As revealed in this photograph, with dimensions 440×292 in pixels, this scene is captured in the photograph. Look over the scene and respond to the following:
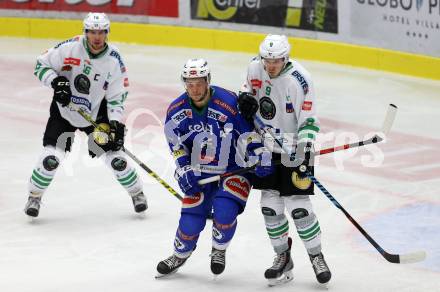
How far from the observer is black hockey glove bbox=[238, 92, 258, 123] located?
18.8 feet

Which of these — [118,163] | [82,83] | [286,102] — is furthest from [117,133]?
[286,102]

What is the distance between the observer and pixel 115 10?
44.7 ft

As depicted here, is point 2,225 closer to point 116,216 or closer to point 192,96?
point 116,216

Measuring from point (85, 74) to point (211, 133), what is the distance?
1.66 metres

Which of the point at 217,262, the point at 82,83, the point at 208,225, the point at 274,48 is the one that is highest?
the point at 274,48

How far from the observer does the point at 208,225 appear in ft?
23.8

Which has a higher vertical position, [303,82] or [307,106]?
[303,82]

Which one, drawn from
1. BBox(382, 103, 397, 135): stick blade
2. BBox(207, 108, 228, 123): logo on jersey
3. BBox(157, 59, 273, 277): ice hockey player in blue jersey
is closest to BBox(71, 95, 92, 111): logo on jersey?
BBox(157, 59, 273, 277): ice hockey player in blue jersey

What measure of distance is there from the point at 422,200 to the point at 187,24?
6.11 metres

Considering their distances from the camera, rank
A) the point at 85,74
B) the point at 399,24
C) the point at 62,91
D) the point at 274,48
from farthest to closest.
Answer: the point at 399,24, the point at 85,74, the point at 62,91, the point at 274,48

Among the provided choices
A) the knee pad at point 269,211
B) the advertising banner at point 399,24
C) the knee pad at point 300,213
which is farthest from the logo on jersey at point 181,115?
the advertising banner at point 399,24

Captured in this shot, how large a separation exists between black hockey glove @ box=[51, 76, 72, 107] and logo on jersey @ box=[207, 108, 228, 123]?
1479 mm

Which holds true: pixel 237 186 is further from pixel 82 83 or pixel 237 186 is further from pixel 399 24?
pixel 399 24

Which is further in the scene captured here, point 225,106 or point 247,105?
point 225,106
